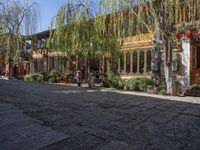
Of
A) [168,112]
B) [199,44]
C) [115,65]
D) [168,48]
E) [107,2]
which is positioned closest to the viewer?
[168,112]

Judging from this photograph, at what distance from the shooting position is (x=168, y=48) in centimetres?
1074

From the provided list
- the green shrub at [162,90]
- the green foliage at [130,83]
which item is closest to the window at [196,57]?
the green shrub at [162,90]

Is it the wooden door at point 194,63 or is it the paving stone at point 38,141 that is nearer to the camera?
the paving stone at point 38,141

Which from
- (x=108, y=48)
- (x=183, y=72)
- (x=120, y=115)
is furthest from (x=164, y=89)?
(x=120, y=115)

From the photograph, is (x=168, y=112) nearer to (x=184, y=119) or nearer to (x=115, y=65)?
(x=184, y=119)

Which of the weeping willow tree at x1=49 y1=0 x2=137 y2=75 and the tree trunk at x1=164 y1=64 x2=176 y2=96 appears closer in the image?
the tree trunk at x1=164 y1=64 x2=176 y2=96

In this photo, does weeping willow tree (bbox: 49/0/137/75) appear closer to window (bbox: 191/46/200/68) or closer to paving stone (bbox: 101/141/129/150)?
window (bbox: 191/46/200/68)

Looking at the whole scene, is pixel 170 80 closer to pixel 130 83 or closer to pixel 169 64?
pixel 169 64

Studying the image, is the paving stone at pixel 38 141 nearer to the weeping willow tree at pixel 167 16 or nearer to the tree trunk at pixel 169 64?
the weeping willow tree at pixel 167 16

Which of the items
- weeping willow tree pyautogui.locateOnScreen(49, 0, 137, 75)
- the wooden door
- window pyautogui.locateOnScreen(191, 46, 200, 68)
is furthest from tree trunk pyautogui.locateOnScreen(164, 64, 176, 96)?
weeping willow tree pyautogui.locateOnScreen(49, 0, 137, 75)

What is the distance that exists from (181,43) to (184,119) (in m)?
8.51

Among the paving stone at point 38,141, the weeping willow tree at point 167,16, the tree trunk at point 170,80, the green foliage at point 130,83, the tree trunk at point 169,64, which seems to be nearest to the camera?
the paving stone at point 38,141

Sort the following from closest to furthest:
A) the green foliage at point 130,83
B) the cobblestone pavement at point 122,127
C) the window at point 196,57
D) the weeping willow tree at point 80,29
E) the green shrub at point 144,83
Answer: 1. the cobblestone pavement at point 122,127
2. the green shrub at point 144,83
3. the green foliage at point 130,83
4. the window at point 196,57
5. the weeping willow tree at point 80,29

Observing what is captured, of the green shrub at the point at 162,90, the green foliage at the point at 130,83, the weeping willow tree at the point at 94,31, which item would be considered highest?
the weeping willow tree at the point at 94,31
